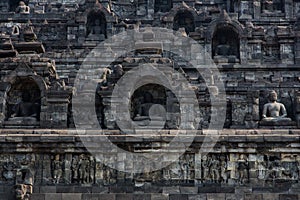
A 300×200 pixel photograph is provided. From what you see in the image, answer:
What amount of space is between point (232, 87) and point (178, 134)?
7.29 m

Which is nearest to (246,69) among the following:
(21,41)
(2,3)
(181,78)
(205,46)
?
(205,46)

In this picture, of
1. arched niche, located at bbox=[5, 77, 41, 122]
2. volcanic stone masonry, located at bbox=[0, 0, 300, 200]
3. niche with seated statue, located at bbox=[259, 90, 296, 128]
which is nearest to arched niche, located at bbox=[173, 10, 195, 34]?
volcanic stone masonry, located at bbox=[0, 0, 300, 200]

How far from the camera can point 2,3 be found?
50.3 metres

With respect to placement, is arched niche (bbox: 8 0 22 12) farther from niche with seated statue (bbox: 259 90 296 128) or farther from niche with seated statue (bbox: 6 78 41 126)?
niche with seated statue (bbox: 259 90 296 128)

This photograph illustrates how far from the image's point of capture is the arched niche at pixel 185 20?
1763 inches

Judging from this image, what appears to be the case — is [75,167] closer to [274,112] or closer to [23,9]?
[274,112]

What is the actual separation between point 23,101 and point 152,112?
200 inches

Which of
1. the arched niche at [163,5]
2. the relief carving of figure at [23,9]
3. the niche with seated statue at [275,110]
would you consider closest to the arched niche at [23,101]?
the niche with seated statue at [275,110]

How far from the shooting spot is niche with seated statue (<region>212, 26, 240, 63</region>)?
41.0 metres

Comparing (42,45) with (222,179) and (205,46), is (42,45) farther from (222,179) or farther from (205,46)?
(222,179)

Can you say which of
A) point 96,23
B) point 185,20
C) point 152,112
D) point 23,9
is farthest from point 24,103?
point 23,9

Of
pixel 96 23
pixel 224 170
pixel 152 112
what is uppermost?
pixel 96 23

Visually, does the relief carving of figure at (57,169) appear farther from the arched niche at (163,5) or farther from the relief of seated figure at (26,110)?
the arched niche at (163,5)

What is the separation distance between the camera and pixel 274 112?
32281 millimetres
